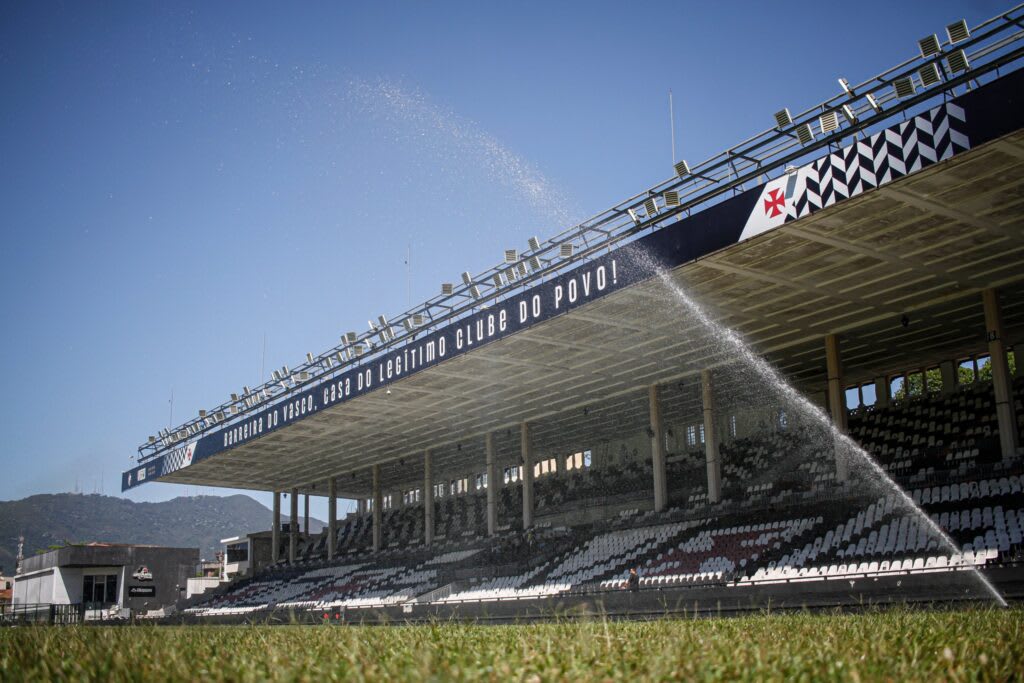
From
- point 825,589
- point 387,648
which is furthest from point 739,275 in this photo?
point 387,648

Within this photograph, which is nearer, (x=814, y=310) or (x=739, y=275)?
(x=739, y=275)

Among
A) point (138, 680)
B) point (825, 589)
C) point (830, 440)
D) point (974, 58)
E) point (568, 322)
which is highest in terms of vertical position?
point (974, 58)

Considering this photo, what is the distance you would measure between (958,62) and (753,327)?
1450 cm

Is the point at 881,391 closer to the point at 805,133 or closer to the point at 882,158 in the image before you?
the point at 805,133

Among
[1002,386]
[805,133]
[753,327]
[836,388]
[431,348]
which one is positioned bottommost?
[1002,386]

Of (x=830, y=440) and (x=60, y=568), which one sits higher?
(x=830, y=440)

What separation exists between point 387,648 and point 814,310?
87.5 ft

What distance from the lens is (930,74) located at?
1916 centimetres

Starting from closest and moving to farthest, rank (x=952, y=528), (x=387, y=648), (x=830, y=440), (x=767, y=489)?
1. (x=387, y=648)
2. (x=952, y=528)
3. (x=767, y=489)
4. (x=830, y=440)

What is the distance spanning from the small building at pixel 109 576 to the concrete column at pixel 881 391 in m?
44.6

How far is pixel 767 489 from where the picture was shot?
36594 millimetres

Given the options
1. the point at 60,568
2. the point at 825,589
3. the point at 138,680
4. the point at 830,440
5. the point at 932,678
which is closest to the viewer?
the point at 138,680

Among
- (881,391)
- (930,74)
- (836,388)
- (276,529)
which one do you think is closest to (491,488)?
(881,391)

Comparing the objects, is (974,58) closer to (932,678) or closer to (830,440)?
(932,678)
